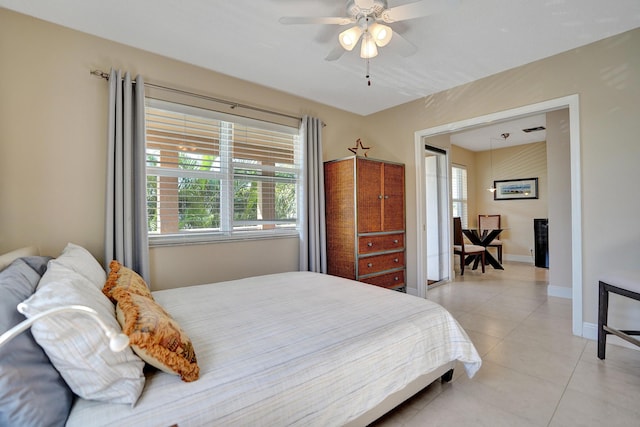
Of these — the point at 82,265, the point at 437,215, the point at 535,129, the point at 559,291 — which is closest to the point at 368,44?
the point at 82,265

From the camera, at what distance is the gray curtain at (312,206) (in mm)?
3473

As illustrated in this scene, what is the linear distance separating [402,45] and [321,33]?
0.66 meters

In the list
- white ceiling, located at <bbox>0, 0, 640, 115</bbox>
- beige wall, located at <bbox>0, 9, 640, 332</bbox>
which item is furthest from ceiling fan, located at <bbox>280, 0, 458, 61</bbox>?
beige wall, located at <bbox>0, 9, 640, 332</bbox>

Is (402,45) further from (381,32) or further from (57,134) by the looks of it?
(57,134)

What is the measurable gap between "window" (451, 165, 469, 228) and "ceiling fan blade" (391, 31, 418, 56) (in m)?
4.70

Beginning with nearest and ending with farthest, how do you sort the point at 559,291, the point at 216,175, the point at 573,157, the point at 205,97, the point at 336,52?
the point at 336,52
the point at 573,157
the point at 205,97
the point at 216,175
the point at 559,291

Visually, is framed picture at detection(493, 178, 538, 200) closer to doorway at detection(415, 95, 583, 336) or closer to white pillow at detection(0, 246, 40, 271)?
doorway at detection(415, 95, 583, 336)

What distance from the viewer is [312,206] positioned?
3496mm

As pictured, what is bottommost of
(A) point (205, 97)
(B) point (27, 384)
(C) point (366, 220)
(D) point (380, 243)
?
(B) point (27, 384)

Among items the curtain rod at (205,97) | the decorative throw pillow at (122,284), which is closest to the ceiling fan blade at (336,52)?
the curtain rod at (205,97)

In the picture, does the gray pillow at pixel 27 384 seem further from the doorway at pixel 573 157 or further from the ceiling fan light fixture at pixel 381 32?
the doorway at pixel 573 157

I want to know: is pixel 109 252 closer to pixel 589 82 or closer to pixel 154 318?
pixel 154 318

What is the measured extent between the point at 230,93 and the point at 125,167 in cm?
128

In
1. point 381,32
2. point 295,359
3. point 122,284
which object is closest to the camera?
point 295,359
